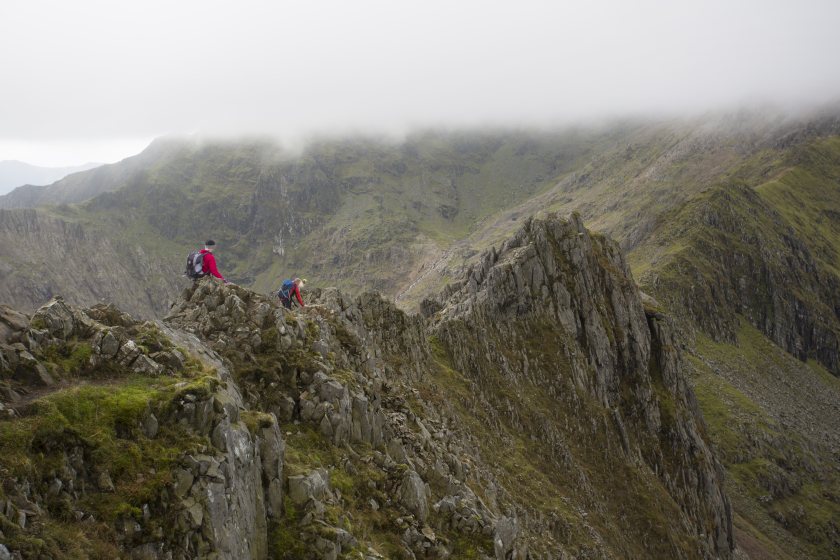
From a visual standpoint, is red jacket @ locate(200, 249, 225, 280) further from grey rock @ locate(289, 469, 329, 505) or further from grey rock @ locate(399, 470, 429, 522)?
grey rock @ locate(399, 470, 429, 522)

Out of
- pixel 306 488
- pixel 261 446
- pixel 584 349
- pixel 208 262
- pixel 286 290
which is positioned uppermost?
pixel 208 262

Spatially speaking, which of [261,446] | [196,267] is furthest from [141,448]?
[196,267]

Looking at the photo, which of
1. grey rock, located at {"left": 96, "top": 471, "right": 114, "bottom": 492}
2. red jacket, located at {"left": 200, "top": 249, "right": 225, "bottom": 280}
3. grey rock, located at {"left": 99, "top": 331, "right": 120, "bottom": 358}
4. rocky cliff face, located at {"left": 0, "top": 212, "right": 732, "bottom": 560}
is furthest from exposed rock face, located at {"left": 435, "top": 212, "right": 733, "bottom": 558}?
grey rock, located at {"left": 96, "top": 471, "right": 114, "bottom": 492}

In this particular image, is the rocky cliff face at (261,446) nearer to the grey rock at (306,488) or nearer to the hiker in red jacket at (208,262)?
the grey rock at (306,488)

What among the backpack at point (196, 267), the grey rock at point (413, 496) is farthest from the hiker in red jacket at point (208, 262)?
the grey rock at point (413, 496)

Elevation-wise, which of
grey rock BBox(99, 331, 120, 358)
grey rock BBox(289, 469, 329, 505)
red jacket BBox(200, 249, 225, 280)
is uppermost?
red jacket BBox(200, 249, 225, 280)

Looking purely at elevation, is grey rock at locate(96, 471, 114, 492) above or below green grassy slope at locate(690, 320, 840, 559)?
above

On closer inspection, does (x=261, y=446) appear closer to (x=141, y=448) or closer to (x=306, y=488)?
(x=306, y=488)

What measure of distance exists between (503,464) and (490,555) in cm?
2777

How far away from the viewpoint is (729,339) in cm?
19175

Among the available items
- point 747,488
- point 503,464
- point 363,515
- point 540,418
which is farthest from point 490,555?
point 747,488

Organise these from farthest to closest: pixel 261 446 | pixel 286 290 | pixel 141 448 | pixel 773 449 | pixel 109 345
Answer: pixel 773 449 < pixel 286 290 < pixel 261 446 < pixel 109 345 < pixel 141 448

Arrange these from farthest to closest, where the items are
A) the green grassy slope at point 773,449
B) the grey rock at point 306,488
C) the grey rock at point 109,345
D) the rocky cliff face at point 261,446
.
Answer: the green grassy slope at point 773,449 → the grey rock at point 306,488 → the grey rock at point 109,345 → the rocky cliff face at point 261,446

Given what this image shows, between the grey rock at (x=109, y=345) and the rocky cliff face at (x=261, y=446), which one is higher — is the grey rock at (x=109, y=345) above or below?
above
